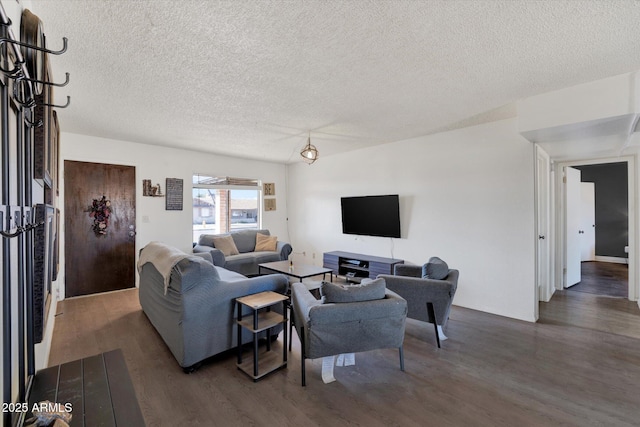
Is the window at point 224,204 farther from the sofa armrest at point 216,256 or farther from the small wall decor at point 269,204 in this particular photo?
the sofa armrest at point 216,256

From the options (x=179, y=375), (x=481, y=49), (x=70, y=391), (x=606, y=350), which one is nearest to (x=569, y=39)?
(x=481, y=49)

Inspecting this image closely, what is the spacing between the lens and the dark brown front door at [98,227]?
14.7 feet

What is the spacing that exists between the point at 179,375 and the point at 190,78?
2.54 m

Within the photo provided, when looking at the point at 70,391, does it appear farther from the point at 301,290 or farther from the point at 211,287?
the point at 301,290

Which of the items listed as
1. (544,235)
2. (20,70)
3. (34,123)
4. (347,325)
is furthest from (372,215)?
(20,70)

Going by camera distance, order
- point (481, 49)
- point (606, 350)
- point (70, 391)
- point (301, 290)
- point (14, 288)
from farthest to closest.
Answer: point (606, 350), point (301, 290), point (481, 49), point (70, 391), point (14, 288)

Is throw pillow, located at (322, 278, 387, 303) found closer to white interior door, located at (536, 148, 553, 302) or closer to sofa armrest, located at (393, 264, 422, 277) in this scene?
sofa armrest, located at (393, 264, 422, 277)

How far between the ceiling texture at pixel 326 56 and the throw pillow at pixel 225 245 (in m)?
2.38

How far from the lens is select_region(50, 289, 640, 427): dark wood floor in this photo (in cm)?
197

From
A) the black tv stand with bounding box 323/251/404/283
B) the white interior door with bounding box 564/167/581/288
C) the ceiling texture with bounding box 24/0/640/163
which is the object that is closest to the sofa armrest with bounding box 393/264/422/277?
the black tv stand with bounding box 323/251/404/283

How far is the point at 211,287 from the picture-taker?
8.14 feet

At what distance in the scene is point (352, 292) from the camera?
237 centimetres

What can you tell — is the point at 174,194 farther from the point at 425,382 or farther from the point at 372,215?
the point at 425,382

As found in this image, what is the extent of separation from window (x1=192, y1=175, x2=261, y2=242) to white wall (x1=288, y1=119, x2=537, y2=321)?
2476mm
